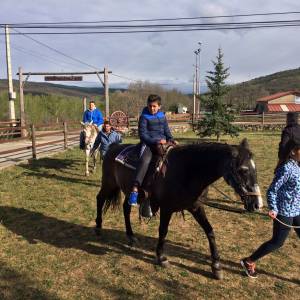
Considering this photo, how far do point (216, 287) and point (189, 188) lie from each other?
1.21m

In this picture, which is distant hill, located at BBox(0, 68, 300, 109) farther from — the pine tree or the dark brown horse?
the dark brown horse

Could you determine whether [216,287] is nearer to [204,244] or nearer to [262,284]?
[262,284]

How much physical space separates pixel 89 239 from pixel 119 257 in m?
0.91

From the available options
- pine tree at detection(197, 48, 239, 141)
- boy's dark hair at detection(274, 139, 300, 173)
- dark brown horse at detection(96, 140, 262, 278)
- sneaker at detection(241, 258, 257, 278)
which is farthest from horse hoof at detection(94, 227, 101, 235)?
pine tree at detection(197, 48, 239, 141)

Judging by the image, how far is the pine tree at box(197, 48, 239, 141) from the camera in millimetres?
20531

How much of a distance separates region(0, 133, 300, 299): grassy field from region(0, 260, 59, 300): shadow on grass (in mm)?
12

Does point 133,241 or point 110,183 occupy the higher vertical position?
point 110,183

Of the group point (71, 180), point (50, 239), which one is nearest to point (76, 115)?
point (71, 180)

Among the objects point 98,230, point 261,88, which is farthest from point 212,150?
point 261,88

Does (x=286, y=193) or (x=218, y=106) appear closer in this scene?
(x=286, y=193)

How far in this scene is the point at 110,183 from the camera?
606cm

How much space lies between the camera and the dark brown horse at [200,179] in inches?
145

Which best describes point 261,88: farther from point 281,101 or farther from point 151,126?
point 151,126

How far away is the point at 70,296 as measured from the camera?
4.10 m
